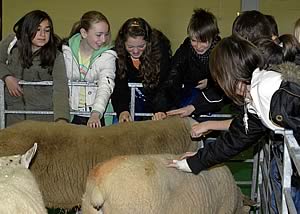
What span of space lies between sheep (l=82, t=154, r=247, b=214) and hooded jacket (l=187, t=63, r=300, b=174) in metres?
0.25

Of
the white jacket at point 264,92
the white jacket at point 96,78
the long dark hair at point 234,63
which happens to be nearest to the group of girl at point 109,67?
the white jacket at point 96,78

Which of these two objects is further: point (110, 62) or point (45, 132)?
point (110, 62)

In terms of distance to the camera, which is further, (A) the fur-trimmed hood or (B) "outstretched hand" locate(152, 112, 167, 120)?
(B) "outstretched hand" locate(152, 112, 167, 120)

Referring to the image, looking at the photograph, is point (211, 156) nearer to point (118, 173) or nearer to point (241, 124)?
point (241, 124)

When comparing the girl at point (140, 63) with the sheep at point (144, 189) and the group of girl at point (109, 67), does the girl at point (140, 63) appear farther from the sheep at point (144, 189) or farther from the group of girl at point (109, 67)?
the sheep at point (144, 189)

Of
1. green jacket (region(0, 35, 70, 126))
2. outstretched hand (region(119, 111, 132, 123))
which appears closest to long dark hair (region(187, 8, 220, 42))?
outstretched hand (region(119, 111, 132, 123))

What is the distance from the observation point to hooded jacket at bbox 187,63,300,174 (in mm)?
2627

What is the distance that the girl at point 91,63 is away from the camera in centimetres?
446

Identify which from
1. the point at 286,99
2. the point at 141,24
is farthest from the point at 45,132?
the point at 286,99

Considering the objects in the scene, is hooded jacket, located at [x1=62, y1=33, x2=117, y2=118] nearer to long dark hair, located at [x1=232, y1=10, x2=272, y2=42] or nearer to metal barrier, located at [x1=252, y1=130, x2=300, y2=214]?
long dark hair, located at [x1=232, y1=10, x2=272, y2=42]

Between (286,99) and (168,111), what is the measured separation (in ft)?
6.56

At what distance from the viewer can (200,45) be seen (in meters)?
4.47

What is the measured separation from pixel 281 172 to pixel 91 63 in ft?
6.52

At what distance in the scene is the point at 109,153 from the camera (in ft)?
12.8
